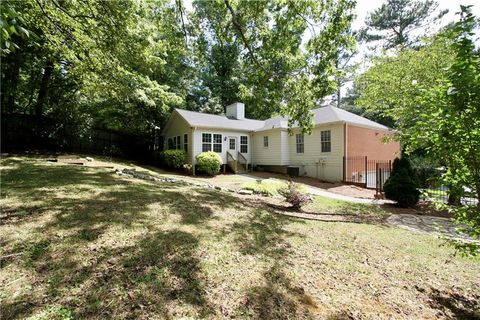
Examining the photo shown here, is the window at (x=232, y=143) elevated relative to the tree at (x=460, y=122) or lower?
elevated

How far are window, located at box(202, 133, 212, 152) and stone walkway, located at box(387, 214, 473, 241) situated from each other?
12.0 metres

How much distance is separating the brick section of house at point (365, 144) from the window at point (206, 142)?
29.2 feet

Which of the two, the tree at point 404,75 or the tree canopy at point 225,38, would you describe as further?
the tree at point 404,75

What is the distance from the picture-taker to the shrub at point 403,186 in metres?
8.88

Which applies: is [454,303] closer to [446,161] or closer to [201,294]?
[446,161]

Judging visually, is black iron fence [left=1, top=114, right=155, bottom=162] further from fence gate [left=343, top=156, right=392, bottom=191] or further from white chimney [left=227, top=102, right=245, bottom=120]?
fence gate [left=343, top=156, right=392, bottom=191]

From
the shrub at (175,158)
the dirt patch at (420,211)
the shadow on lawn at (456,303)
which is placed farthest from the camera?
the shrub at (175,158)

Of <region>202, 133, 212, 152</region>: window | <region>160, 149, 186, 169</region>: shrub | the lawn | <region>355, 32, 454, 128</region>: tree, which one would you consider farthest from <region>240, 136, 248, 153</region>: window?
the lawn

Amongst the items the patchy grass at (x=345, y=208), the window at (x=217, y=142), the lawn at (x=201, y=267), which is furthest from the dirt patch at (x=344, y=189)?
the window at (x=217, y=142)

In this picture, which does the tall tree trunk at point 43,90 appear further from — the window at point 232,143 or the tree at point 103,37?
the window at point 232,143

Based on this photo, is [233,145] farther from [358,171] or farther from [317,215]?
[317,215]

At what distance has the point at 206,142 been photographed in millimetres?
17188

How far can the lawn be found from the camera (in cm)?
250

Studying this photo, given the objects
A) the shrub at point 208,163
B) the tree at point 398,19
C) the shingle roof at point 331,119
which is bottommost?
the shrub at point 208,163
